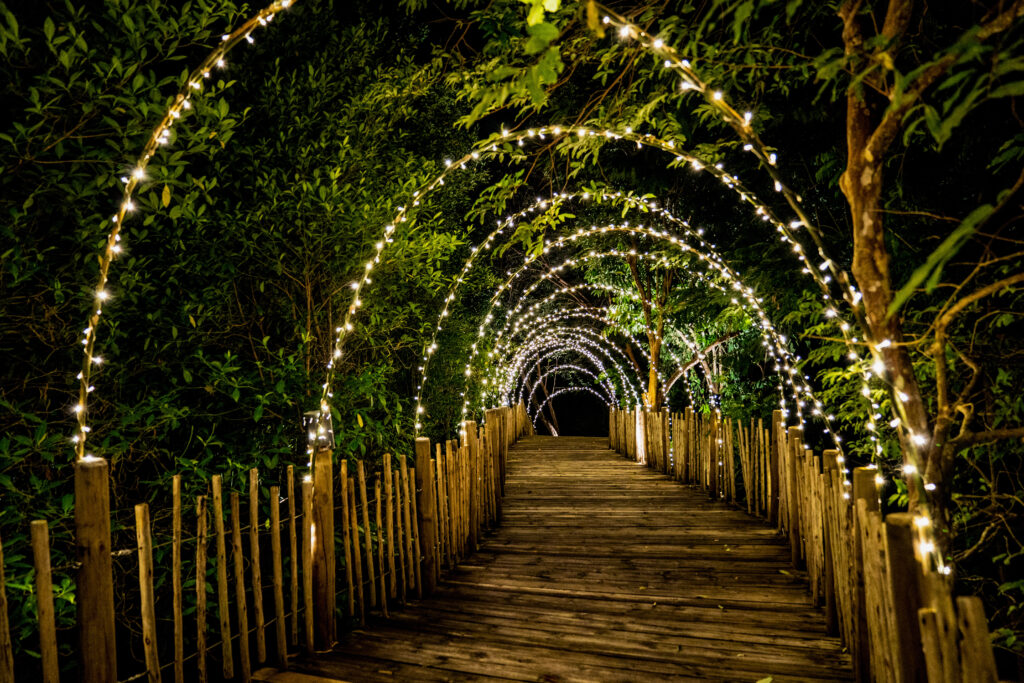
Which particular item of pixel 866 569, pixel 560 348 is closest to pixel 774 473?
pixel 866 569

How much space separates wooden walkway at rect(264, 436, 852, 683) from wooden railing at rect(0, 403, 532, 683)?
10.3 inches

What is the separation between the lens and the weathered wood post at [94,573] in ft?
7.04

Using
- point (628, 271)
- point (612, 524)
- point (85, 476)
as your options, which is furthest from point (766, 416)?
point (85, 476)

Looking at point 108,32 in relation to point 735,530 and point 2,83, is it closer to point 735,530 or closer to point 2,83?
point 2,83

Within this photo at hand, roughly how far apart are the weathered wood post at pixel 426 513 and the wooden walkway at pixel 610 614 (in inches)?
6.3

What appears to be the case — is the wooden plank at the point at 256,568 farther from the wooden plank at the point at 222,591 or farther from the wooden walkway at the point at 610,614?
the wooden walkway at the point at 610,614

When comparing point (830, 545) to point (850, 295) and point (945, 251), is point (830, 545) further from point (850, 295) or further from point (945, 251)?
point (945, 251)

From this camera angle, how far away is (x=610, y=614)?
3.69 m

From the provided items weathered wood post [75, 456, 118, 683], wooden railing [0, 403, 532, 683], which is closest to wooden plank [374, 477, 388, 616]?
wooden railing [0, 403, 532, 683]

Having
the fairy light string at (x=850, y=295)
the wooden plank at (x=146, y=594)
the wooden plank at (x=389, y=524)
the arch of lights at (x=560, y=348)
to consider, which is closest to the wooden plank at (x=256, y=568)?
the wooden plank at (x=146, y=594)

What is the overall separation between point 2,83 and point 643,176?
7454mm

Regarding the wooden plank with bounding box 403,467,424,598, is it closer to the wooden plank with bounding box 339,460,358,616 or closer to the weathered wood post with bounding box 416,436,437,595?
the weathered wood post with bounding box 416,436,437,595

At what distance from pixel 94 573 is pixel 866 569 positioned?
3.29 metres

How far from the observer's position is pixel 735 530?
554 cm
